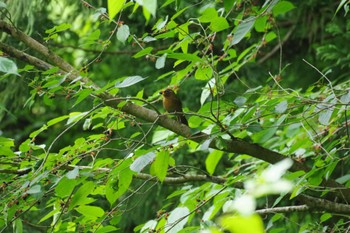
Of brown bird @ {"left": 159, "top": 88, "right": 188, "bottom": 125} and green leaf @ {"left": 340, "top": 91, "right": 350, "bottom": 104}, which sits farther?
brown bird @ {"left": 159, "top": 88, "right": 188, "bottom": 125}

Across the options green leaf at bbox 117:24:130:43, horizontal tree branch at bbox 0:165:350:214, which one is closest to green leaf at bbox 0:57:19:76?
green leaf at bbox 117:24:130:43

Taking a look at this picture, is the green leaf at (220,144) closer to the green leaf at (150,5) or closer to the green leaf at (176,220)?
the green leaf at (176,220)

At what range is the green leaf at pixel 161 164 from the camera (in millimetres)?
1906

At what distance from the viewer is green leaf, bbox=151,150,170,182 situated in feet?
6.25

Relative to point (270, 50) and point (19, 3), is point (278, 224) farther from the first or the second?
point (19, 3)

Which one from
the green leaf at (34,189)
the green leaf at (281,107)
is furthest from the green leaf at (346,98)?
the green leaf at (34,189)

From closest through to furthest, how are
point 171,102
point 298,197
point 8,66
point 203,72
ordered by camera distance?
point 8,66
point 203,72
point 298,197
point 171,102

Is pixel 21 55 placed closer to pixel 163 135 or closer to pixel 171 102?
pixel 163 135

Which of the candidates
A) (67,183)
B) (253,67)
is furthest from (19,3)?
(253,67)

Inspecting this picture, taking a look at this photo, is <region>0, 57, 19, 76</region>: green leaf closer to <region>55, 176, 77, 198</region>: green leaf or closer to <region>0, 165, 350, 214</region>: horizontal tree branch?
<region>55, 176, 77, 198</region>: green leaf

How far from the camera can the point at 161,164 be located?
1920mm

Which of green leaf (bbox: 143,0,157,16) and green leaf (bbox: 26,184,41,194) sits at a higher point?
green leaf (bbox: 143,0,157,16)

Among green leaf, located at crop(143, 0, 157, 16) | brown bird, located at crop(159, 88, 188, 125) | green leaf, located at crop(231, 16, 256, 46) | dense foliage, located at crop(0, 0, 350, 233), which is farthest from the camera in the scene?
brown bird, located at crop(159, 88, 188, 125)

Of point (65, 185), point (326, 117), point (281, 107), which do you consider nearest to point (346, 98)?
point (326, 117)
